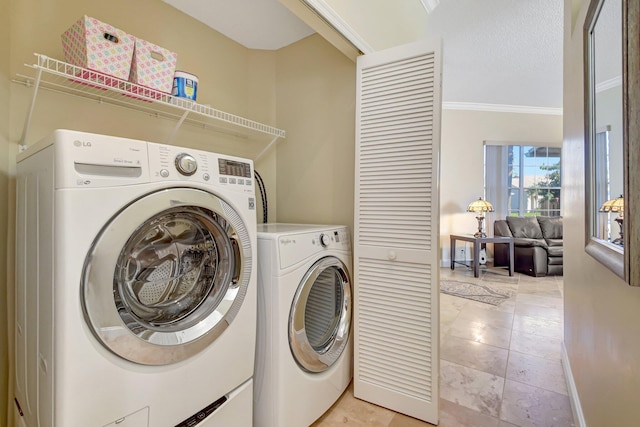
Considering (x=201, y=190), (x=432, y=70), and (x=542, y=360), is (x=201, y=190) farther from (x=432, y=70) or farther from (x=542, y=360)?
(x=542, y=360)

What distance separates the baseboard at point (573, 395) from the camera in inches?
54.3

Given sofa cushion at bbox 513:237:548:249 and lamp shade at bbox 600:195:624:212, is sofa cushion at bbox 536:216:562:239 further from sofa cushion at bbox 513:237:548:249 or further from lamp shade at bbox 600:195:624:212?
lamp shade at bbox 600:195:624:212

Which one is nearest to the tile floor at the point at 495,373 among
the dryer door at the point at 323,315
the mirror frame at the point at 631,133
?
the dryer door at the point at 323,315

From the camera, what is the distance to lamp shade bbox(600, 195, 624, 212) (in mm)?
831

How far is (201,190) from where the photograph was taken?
1013 millimetres

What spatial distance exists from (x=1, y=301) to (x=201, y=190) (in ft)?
3.02

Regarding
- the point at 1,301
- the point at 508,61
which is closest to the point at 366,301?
the point at 1,301

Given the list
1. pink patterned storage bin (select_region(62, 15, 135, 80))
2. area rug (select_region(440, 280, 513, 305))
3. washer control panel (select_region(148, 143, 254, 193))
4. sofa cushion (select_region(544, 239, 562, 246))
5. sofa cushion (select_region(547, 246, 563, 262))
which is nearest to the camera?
washer control panel (select_region(148, 143, 254, 193))

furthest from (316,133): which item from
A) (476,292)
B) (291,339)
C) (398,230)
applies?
(476,292)

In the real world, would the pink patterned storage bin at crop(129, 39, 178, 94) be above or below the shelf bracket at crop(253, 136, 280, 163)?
above

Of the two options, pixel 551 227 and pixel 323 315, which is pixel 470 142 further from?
pixel 323 315

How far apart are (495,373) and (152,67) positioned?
8.26 feet

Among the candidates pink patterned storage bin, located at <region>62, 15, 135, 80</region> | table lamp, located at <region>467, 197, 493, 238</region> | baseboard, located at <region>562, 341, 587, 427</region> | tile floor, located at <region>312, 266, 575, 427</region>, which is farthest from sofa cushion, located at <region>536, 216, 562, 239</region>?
pink patterned storage bin, located at <region>62, 15, 135, 80</region>

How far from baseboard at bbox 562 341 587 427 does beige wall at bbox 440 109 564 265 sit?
3270 mm
